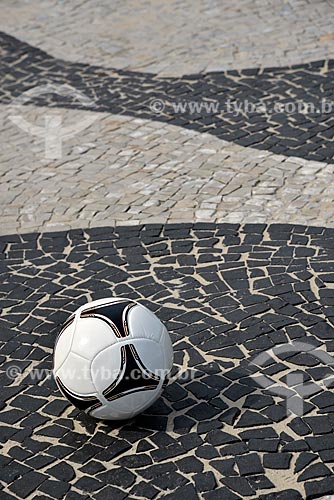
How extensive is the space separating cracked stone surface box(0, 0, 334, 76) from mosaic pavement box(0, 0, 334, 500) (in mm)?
48

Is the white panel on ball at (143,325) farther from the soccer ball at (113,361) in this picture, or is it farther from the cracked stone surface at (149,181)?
the cracked stone surface at (149,181)

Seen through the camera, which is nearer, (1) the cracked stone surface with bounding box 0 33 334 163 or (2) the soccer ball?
(2) the soccer ball

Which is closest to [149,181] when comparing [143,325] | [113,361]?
[143,325]

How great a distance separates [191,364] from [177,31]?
29.1ft

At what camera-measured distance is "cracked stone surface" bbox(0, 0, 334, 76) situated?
14.0m

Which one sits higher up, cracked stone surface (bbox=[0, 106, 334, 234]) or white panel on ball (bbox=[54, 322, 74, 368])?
white panel on ball (bbox=[54, 322, 74, 368])

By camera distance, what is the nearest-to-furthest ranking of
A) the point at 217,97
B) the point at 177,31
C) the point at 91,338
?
the point at 91,338 → the point at 217,97 → the point at 177,31

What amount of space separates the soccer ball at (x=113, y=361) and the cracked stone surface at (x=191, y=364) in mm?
341

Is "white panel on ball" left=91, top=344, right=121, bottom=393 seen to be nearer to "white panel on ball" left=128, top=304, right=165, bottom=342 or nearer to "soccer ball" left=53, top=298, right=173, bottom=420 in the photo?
"soccer ball" left=53, top=298, right=173, bottom=420

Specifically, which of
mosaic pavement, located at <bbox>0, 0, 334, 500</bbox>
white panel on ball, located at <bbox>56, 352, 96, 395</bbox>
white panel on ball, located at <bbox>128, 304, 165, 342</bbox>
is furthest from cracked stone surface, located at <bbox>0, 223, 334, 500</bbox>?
white panel on ball, located at <bbox>128, 304, 165, 342</bbox>

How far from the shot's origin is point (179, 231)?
9.71 meters

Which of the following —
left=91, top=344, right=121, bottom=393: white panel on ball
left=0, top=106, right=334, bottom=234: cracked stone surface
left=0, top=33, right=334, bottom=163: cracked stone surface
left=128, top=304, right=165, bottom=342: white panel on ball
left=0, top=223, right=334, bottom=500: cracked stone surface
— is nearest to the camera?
left=0, top=223, right=334, bottom=500: cracked stone surface

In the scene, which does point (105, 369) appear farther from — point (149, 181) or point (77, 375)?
point (149, 181)

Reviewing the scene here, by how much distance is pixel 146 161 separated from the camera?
37.6 ft
